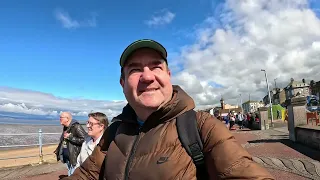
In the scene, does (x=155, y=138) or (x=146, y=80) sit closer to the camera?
(x=155, y=138)

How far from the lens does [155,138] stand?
1.55 m

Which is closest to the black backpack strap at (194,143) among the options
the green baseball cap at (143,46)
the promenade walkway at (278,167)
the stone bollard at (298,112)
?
the green baseball cap at (143,46)

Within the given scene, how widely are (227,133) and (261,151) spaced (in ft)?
33.2

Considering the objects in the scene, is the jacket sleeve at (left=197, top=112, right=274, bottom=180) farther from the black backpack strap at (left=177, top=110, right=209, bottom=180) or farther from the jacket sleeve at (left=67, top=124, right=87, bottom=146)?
the jacket sleeve at (left=67, top=124, right=87, bottom=146)

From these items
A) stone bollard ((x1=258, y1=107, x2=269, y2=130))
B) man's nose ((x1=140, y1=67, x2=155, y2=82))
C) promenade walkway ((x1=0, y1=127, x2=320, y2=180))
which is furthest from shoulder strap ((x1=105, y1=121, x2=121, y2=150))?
stone bollard ((x1=258, y1=107, x2=269, y2=130))

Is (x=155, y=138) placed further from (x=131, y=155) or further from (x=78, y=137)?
(x=78, y=137)

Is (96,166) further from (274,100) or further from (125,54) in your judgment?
(274,100)

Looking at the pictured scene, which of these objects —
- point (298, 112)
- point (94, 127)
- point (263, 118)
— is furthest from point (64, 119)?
point (263, 118)

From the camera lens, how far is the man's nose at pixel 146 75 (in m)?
1.71

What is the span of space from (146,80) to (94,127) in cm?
315

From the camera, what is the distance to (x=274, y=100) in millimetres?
125375

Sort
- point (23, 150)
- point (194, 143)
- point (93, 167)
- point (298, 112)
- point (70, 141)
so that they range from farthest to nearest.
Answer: point (23, 150) → point (298, 112) → point (70, 141) → point (93, 167) → point (194, 143)

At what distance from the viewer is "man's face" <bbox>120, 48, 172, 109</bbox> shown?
5.61 ft

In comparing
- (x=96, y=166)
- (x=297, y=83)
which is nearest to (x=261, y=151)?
(x=96, y=166)
